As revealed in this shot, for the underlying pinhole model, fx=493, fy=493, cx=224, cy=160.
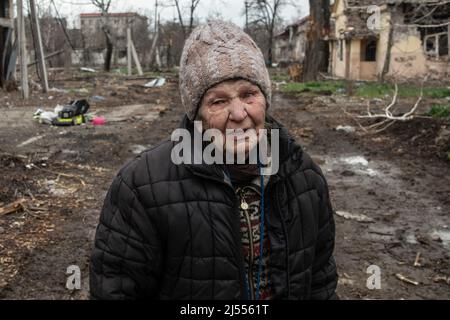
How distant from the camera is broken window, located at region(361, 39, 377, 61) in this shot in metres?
28.6

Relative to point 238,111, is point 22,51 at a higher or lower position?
higher

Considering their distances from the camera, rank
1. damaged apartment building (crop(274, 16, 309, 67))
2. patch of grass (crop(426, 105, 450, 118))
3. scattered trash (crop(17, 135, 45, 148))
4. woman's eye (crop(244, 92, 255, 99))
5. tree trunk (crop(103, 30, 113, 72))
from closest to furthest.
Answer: woman's eye (crop(244, 92, 255, 99)) → scattered trash (crop(17, 135, 45, 148)) → patch of grass (crop(426, 105, 450, 118)) → tree trunk (crop(103, 30, 113, 72)) → damaged apartment building (crop(274, 16, 309, 67))

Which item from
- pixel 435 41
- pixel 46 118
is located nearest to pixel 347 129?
pixel 46 118

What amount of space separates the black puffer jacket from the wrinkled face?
13cm

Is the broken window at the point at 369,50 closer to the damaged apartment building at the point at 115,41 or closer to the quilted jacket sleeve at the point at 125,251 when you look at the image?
the damaged apartment building at the point at 115,41

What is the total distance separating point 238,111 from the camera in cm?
162

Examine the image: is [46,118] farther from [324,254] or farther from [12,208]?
[324,254]

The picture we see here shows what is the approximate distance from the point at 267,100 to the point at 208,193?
43 centimetres

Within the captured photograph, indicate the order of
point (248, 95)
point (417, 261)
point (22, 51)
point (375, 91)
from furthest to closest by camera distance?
point (375, 91), point (22, 51), point (417, 261), point (248, 95)

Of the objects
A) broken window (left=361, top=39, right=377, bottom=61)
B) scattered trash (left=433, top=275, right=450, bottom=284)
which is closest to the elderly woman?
scattered trash (left=433, top=275, right=450, bottom=284)

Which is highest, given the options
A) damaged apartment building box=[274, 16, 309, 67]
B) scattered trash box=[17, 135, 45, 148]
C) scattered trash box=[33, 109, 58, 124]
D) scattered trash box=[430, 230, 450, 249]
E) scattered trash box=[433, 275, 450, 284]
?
damaged apartment building box=[274, 16, 309, 67]

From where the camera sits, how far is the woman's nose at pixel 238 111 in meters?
1.62

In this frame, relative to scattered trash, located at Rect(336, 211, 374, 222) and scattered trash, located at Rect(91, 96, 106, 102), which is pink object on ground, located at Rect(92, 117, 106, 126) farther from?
scattered trash, located at Rect(336, 211, 374, 222)

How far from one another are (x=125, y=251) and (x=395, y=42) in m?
26.4
